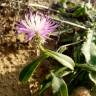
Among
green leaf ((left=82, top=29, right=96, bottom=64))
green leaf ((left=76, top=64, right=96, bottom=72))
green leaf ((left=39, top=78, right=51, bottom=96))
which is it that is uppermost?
green leaf ((left=82, top=29, right=96, bottom=64))

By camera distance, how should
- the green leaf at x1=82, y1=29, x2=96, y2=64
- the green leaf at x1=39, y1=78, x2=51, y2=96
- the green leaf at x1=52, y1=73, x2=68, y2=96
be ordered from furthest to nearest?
1. the green leaf at x1=82, y1=29, x2=96, y2=64
2. the green leaf at x1=39, y1=78, x2=51, y2=96
3. the green leaf at x1=52, y1=73, x2=68, y2=96

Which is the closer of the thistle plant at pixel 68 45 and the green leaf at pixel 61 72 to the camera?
the thistle plant at pixel 68 45

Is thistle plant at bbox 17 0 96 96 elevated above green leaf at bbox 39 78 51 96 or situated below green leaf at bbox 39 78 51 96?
above

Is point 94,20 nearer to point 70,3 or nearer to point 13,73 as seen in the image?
point 70,3

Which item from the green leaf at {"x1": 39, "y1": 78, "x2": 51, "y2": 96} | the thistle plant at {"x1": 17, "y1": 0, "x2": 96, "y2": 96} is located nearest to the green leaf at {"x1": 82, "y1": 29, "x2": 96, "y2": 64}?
the thistle plant at {"x1": 17, "y1": 0, "x2": 96, "y2": 96}

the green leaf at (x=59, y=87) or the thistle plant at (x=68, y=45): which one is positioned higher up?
the thistle plant at (x=68, y=45)

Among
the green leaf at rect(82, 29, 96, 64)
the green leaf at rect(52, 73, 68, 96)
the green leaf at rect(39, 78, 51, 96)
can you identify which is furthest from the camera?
the green leaf at rect(82, 29, 96, 64)

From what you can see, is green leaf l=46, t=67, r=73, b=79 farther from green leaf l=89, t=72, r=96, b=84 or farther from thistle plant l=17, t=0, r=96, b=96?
green leaf l=89, t=72, r=96, b=84

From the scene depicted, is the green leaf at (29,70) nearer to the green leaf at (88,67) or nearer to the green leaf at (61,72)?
the green leaf at (61,72)

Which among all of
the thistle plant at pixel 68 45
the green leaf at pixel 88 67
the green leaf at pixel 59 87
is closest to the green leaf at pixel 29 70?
the thistle plant at pixel 68 45

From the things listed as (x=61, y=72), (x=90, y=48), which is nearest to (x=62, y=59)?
(x=61, y=72)

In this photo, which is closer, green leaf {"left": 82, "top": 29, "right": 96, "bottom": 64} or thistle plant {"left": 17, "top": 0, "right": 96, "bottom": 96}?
thistle plant {"left": 17, "top": 0, "right": 96, "bottom": 96}
